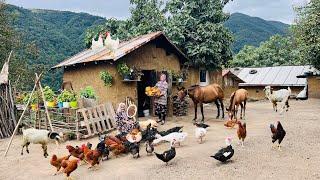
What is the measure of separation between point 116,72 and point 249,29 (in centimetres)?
9438

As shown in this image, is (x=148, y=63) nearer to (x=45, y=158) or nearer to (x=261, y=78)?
(x=45, y=158)

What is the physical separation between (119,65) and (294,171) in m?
9.92

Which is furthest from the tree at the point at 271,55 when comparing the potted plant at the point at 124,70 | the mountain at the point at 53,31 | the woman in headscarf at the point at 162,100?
the potted plant at the point at 124,70

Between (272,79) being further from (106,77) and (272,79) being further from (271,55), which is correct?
(106,77)

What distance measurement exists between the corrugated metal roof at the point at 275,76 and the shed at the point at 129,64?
60.0 ft

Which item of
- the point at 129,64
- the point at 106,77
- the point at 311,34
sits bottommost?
the point at 106,77

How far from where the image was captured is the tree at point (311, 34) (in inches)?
909

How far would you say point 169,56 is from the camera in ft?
65.6

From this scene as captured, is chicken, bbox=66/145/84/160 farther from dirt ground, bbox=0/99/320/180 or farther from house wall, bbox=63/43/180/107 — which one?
house wall, bbox=63/43/180/107

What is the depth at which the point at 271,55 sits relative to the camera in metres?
53.1

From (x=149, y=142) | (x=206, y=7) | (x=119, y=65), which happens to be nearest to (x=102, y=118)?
(x=119, y=65)

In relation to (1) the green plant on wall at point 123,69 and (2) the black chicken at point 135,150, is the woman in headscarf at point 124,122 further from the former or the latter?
(1) the green plant on wall at point 123,69

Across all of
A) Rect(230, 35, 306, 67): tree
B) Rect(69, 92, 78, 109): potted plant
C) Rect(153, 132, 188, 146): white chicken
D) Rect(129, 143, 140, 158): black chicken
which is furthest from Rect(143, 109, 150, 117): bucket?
Rect(230, 35, 306, 67): tree

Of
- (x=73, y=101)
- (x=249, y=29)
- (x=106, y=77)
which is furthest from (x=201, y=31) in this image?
(x=249, y=29)
